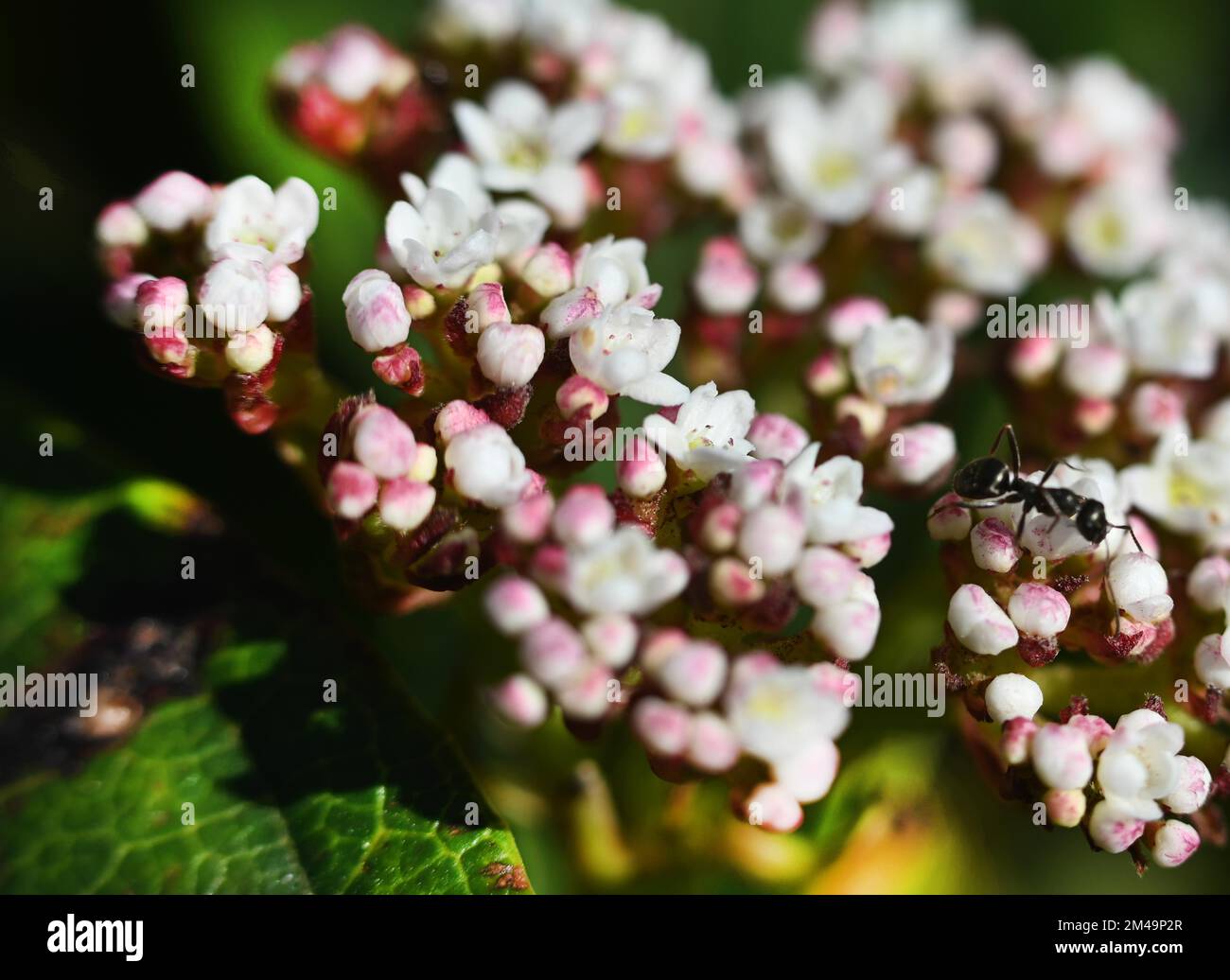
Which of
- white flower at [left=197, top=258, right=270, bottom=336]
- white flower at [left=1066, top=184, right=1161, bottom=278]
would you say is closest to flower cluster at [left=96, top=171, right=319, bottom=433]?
white flower at [left=197, top=258, right=270, bottom=336]

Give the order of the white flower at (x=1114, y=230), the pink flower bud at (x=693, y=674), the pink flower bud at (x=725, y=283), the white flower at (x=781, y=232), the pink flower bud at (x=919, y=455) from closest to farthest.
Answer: the pink flower bud at (x=693, y=674), the pink flower bud at (x=919, y=455), the pink flower bud at (x=725, y=283), the white flower at (x=781, y=232), the white flower at (x=1114, y=230)

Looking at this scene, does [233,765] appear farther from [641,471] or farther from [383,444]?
[641,471]

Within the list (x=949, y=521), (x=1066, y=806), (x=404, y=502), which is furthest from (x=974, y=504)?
(x=404, y=502)

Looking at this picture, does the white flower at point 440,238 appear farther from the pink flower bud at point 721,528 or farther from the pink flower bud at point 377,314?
the pink flower bud at point 721,528

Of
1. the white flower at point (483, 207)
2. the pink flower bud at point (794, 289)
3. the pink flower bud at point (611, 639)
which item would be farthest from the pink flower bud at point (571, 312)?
the pink flower bud at point (794, 289)

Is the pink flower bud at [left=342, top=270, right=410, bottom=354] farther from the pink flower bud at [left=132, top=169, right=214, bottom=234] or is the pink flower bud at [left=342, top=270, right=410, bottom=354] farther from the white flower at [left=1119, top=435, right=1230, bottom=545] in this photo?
the white flower at [left=1119, top=435, right=1230, bottom=545]
